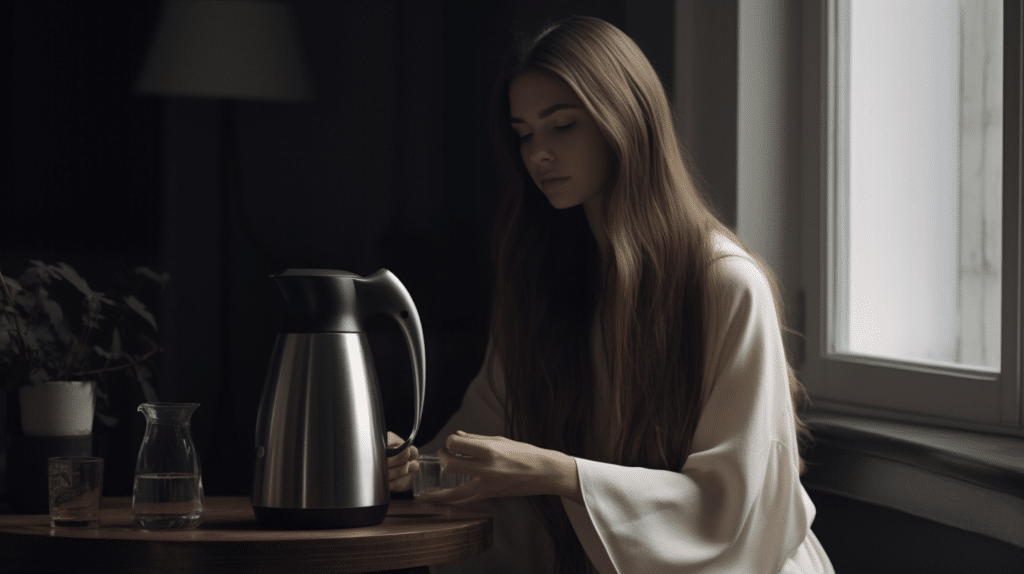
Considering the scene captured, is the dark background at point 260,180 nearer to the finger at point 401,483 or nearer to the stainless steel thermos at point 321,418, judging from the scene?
the finger at point 401,483

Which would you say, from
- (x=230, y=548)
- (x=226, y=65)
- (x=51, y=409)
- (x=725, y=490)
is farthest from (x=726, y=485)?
(x=226, y=65)

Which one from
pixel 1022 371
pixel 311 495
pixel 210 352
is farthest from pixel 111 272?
pixel 1022 371

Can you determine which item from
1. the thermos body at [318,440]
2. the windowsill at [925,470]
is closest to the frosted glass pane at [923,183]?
the windowsill at [925,470]

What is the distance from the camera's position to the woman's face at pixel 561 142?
1.33 metres

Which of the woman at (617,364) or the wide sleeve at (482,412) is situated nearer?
the woman at (617,364)

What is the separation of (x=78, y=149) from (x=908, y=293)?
1.56 m

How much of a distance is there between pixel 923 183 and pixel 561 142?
701 millimetres

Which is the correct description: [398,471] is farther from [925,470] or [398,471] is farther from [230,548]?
[925,470]

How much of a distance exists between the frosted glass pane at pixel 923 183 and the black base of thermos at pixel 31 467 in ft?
4.37

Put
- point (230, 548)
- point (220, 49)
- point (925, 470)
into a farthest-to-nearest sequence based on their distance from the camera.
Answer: point (220, 49) < point (925, 470) < point (230, 548)

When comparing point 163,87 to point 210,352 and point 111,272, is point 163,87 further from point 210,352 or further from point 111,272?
point 210,352

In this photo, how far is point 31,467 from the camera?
1.21 m

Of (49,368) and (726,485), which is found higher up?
(49,368)

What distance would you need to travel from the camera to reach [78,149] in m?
1.83
